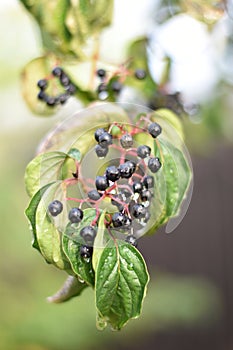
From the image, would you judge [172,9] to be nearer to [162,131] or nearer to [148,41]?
[148,41]

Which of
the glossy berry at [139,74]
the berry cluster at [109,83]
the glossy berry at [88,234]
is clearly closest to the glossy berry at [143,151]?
the glossy berry at [88,234]

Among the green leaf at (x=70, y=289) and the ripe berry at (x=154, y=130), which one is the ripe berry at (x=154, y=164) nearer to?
the ripe berry at (x=154, y=130)

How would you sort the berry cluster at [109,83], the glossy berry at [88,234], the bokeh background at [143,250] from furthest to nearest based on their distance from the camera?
the bokeh background at [143,250] → the berry cluster at [109,83] → the glossy berry at [88,234]

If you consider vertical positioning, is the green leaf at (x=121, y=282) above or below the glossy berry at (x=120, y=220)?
below

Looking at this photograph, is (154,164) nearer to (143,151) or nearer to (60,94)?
(143,151)

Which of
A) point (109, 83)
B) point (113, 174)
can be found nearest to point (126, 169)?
point (113, 174)

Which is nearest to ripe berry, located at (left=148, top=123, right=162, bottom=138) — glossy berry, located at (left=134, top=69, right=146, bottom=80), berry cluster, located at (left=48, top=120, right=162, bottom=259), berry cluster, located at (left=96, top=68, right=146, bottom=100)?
berry cluster, located at (left=48, top=120, right=162, bottom=259)
